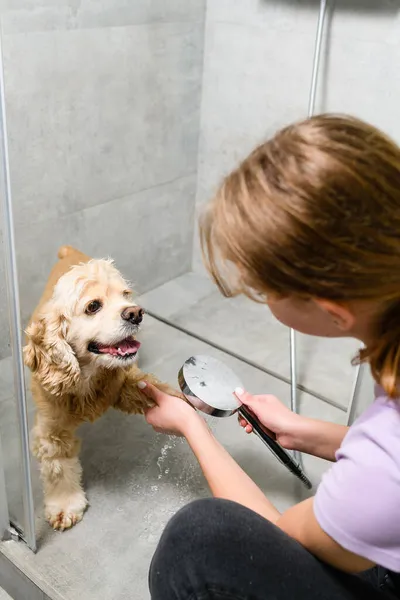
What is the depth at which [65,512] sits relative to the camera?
1.04m

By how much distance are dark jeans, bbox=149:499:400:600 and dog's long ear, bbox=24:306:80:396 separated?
0.36 meters

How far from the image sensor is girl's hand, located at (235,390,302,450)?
2.98ft

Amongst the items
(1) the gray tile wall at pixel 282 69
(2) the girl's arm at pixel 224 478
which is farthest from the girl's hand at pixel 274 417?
(1) the gray tile wall at pixel 282 69

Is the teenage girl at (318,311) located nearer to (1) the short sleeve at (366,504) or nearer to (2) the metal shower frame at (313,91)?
(1) the short sleeve at (366,504)

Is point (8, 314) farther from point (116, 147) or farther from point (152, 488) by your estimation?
point (116, 147)

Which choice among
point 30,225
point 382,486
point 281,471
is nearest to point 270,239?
point 382,486

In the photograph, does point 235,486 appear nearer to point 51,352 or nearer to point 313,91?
point 51,352

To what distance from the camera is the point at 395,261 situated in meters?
0.54

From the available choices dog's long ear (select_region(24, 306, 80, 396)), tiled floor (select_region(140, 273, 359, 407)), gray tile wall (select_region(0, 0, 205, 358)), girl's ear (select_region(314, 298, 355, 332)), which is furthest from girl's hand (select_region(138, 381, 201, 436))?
tiled floor (select_region(140, 273, 359, 407))

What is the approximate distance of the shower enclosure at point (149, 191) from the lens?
991 mm

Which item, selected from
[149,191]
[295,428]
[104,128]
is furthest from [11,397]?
[149,191]

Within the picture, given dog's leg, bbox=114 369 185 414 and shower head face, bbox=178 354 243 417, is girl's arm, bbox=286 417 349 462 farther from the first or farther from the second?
dog's leg, bbox=114 369 185 414

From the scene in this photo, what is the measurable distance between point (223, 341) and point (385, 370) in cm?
98

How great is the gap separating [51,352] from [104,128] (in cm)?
70
